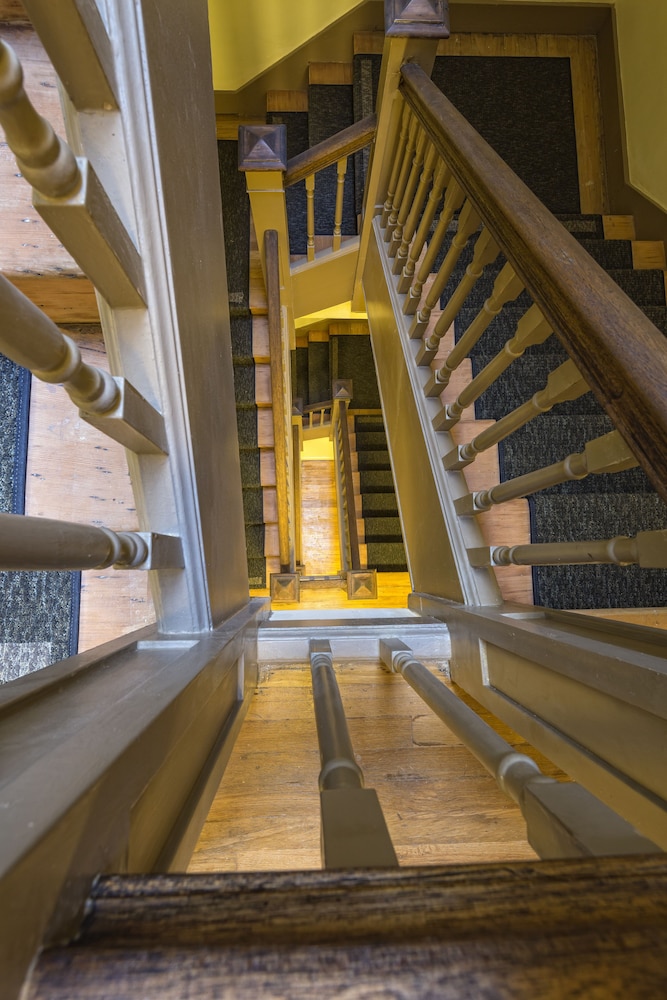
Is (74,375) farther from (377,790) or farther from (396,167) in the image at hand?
(396,167)

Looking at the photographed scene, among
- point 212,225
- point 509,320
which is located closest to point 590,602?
point 509,320

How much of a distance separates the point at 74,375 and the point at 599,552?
0.78 metres

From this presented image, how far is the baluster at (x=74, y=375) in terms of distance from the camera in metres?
0.46

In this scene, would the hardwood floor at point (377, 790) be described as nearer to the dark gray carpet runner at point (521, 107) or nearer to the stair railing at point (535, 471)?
the stair railing at point (535, 471)

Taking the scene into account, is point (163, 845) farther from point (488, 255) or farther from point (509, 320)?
point (509, 320)

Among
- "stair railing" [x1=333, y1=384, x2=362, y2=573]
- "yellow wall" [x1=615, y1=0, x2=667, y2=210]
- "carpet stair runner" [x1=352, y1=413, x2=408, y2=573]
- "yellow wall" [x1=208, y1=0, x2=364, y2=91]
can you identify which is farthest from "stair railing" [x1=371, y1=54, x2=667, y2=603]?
"yellow wall" [x1=208, y1=0, x2=364, y2=91]

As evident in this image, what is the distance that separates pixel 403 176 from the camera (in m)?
2.04

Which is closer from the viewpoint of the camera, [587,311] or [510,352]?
[587,311]

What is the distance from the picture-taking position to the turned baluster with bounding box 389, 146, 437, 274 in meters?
1.64

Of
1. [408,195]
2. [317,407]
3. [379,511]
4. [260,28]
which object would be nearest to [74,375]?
[408,195]

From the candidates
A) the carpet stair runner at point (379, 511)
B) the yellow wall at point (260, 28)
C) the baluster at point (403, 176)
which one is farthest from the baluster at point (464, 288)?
the yellow wall at point (260, 28)

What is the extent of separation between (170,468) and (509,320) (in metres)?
1.77

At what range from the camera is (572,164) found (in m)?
3.76

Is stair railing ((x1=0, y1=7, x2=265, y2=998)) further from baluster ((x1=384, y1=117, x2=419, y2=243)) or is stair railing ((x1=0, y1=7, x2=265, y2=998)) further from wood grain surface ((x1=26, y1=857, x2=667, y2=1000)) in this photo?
baluster ((x1=384, y1=117, x2=419, y2=243))
